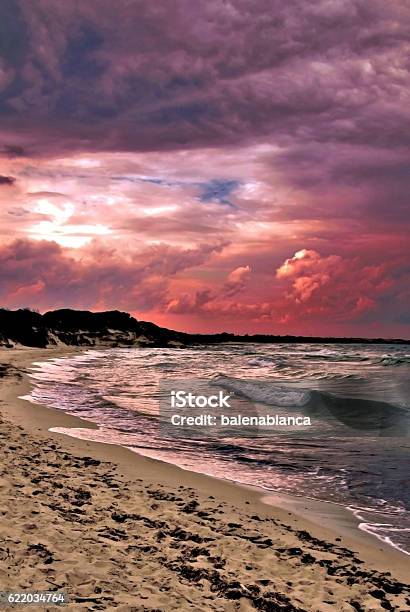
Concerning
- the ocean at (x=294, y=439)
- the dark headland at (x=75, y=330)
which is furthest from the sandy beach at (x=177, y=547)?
the dark headland at (x=75, y=330)

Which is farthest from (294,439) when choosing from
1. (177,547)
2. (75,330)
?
(75,330)

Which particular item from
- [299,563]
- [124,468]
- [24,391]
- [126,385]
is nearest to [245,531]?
[299,563]

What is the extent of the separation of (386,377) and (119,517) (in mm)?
30970

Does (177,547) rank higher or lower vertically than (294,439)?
higher

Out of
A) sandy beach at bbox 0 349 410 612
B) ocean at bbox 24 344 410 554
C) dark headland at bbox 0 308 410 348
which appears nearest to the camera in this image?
sandy beach at bbox 0 349 410 612

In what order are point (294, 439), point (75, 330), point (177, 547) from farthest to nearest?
point (75, 330) → point (294, 439) → point (177, 547)

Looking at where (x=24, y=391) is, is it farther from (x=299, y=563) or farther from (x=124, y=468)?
(x=299, y=563)

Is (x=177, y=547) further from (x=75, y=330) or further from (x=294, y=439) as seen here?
(x=75, y=330)

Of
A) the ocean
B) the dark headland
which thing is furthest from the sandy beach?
the dark headland

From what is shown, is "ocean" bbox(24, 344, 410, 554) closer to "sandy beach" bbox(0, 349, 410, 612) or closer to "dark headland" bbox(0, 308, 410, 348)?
"sandy beach" bbox(0, 349, 410, 612)

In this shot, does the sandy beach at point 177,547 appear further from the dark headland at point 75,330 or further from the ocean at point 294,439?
the dark headland at point 75,330

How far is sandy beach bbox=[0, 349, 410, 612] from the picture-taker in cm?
525

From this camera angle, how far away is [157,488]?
9.23 meters

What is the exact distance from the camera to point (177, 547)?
6.46 meters
